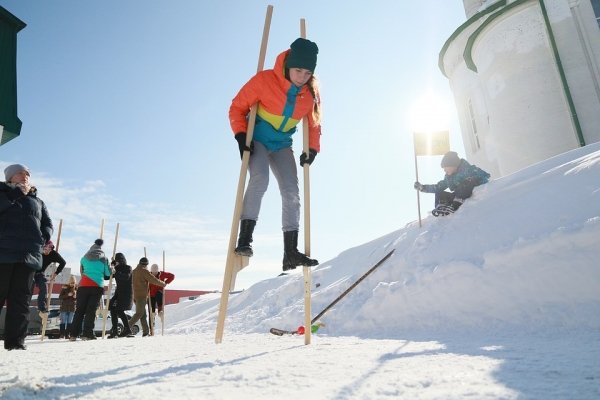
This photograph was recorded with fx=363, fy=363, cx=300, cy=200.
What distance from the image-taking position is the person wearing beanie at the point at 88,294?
22.7ft

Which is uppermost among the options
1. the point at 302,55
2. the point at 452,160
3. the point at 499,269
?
the point at 452,160

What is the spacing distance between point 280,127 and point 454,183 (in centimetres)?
461

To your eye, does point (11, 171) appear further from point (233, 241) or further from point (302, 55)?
point (302, 55)

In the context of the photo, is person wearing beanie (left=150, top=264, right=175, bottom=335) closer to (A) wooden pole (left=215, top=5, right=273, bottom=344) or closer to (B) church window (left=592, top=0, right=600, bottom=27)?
(A) wooden pole (left=215, top=5, right=273, bottom=344)

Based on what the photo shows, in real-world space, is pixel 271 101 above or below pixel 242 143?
above

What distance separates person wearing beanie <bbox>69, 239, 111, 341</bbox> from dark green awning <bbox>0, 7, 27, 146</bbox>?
525 cm

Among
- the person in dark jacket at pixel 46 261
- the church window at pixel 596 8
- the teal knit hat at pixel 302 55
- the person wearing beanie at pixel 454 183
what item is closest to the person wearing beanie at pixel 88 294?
the person in dark jacket at pixel 46 261

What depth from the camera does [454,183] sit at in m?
6.89

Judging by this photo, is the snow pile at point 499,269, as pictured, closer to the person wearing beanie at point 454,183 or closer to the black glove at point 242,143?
the person wearing beanie at point 454,183

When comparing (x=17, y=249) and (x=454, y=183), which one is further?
(x=454, y=183)

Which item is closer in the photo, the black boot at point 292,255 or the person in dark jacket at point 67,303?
the black boot at point 292,255

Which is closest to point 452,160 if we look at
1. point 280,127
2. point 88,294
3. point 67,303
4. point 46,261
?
point 280,127

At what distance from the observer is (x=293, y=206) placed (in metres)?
3.35

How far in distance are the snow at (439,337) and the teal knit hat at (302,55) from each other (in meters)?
2.39
